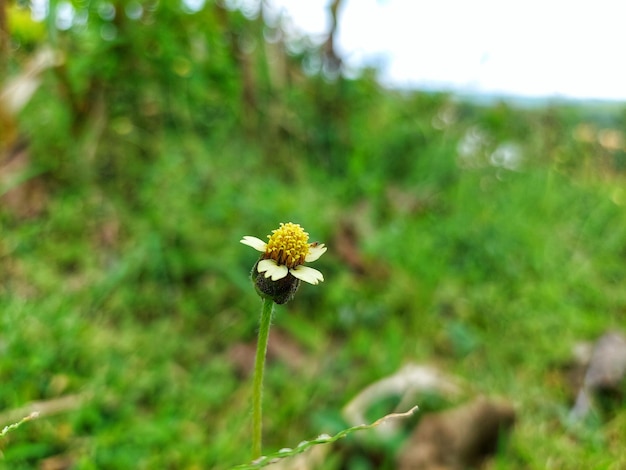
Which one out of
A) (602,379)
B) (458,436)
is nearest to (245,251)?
(458,436)

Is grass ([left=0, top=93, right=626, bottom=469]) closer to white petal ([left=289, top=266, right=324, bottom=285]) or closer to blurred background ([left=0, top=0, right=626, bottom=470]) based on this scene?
blurred background ([left=0, top=0, right=626, bottom=470])

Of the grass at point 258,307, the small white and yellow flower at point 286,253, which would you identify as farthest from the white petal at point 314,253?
the grass at point 258,307

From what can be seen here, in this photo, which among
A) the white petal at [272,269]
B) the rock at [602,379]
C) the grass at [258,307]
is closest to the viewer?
the white petal at [272,269]

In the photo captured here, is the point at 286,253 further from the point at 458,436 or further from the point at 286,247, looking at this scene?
the point at 458,436

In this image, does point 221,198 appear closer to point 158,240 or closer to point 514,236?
point 158,240

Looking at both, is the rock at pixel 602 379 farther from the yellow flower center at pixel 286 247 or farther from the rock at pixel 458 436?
the yellow flower center at pixel 286 247

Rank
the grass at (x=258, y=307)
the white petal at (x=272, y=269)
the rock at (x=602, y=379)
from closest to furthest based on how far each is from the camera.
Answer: the white petal at (x=272, y=269) → the grass at (x=258, y=307) → the rock at (x=602, y=379)
